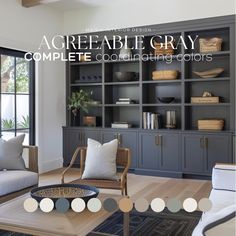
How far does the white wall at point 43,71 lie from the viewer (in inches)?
197

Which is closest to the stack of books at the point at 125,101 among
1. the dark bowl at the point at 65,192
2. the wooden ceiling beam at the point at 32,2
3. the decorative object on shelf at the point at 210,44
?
the decorative object on shelf at the point at 210,44

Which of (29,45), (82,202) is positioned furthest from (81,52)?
(82,202)

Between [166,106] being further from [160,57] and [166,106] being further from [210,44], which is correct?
[210,44]

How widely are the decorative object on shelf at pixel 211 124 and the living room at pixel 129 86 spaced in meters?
0.01

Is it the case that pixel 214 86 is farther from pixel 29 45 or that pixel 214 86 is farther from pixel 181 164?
pixel 29 45

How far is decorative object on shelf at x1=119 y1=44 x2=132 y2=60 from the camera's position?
5660 millimetres

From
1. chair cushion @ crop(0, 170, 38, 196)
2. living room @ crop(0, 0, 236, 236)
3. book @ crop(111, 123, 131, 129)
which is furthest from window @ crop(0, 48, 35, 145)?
chair cushion @ crop(0, 170, 38, 196)

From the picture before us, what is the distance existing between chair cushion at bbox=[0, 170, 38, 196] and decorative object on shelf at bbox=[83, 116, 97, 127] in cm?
242

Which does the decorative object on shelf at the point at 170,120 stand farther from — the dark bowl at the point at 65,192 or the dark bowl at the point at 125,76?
the dark bowl at the point at 65,192

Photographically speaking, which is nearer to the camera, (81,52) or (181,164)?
(181,164)

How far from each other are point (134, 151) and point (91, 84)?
4.64ft

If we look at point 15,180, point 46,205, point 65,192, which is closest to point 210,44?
point 15,180

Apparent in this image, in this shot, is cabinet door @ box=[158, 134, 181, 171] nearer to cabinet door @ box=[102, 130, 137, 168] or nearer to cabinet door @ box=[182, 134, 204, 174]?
cabinet door @ box=[182, 134, 204, 174]

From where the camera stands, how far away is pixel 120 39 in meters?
5.78
